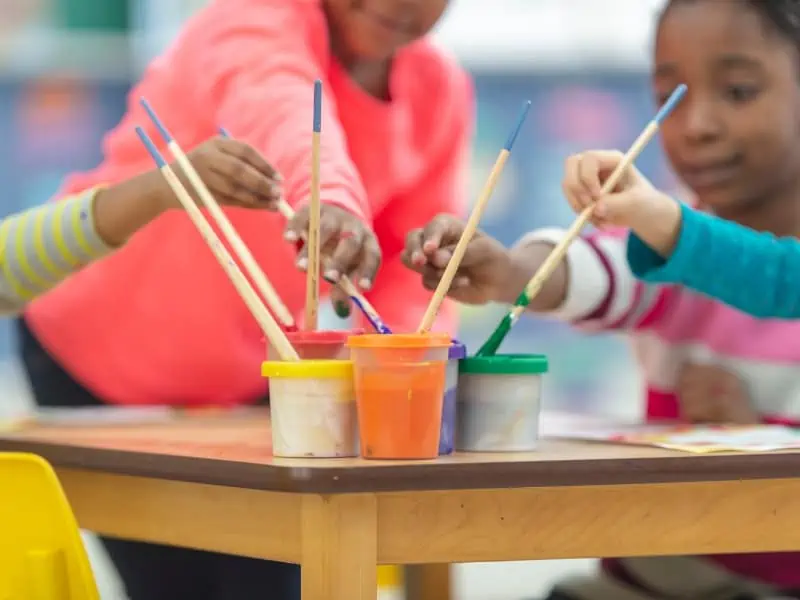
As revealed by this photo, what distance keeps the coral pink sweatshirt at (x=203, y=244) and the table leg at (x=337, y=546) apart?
1.85ft

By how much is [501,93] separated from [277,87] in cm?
182

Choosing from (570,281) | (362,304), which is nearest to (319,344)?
(362,304)

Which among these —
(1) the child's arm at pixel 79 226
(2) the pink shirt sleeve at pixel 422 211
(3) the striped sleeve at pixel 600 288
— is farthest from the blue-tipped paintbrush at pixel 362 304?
(2) the pink shirt sleeve at pixel 422 211

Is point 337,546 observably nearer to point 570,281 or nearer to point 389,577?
point 570,281

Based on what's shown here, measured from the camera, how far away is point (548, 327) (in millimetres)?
2775

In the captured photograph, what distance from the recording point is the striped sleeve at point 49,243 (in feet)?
3.07

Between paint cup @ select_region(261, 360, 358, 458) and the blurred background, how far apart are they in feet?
6.54

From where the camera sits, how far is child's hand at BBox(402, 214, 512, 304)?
→ 0.81 m

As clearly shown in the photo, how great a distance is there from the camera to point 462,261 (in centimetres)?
91

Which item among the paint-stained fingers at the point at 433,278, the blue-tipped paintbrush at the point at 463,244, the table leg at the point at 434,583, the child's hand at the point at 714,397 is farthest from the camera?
the table leg at the point at 434,583

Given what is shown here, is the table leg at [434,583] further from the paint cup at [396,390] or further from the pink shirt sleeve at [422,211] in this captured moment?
the paint cup at [396,390]

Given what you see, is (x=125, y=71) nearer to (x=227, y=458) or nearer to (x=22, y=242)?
(x=22, y=242)

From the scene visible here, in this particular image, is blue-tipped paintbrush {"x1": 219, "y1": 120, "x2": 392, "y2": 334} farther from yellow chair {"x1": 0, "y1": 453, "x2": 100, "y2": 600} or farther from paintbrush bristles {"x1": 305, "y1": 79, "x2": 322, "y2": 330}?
yellow chair {"x1": 0, "y1": 453, "x2": 100, "y2": 600}

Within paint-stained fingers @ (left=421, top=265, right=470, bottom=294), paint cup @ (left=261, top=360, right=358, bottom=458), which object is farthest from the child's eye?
Result: paint cup @ (left=261, top=360, right=358, bottom=458)
